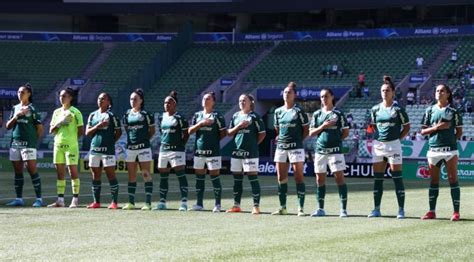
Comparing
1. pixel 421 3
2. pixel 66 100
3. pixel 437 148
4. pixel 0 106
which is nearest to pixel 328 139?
pixel 437 148

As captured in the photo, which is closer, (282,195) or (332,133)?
(332,133)

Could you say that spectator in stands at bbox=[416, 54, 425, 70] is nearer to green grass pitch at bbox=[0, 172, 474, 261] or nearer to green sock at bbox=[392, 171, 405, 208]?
green grass pitch at bbox=[0, 172, 474, 261]

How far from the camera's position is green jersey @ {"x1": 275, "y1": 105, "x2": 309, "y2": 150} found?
19250mm

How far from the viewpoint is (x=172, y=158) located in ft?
66.9

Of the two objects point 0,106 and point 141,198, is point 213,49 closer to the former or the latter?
point 0,106

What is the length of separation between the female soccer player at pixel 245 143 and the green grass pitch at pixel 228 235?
31.4 inches

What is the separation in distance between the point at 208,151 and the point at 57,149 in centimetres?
354

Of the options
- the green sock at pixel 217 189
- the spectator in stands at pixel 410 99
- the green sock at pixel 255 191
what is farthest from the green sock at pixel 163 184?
the spectator in stands at pixel 410 99

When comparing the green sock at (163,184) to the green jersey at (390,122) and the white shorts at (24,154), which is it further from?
the green jersey at (390,122)

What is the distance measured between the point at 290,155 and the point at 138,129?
11.3ft

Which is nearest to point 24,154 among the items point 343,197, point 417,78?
point 343,197

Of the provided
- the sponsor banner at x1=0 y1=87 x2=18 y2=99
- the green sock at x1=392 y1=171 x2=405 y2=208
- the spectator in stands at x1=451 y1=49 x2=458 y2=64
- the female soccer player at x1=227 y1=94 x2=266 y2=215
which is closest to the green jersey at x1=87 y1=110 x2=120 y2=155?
the female soccer player at x1=227 y1=94 x2=266 y2=215

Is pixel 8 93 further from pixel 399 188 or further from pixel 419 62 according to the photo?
pixel 399 188

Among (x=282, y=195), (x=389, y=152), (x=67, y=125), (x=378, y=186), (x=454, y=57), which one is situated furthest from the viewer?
(x=454, y=57)
